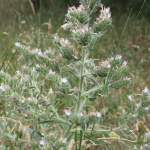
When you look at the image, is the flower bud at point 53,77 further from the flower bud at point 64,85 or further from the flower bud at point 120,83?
the flower bud at point 120,83

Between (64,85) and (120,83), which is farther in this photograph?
(120,83)

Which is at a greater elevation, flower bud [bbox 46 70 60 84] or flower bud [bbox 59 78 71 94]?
flower bud [bbox 46 70 60 84]

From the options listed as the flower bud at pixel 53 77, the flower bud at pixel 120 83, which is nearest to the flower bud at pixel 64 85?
the flower bud at pixel 53 77

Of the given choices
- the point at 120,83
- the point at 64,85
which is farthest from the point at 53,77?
the point at 120,83

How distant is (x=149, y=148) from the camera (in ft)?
4.99

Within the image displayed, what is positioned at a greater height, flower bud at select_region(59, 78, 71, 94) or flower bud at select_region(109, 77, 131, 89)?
flower bud at select_region(109, 77, 131, 89)

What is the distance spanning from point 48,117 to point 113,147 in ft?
3.20

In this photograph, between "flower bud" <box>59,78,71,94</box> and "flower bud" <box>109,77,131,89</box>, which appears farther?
"flower bud" <box>109,77,131,89</box>

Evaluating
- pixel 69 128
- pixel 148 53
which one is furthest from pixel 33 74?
pixel 148 53

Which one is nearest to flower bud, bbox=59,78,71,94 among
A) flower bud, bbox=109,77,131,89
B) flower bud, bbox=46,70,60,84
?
flower bud, bbox=46,70,60,84

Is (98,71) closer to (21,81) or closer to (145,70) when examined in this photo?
(21,81)

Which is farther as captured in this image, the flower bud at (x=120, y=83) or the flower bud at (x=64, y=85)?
the flower bud at (x=120, y=83)

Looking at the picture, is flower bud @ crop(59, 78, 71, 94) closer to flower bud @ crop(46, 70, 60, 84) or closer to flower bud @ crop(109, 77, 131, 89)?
flower bud @ crop(46, 70, 60, 84)

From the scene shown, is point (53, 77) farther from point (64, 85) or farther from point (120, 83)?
point (120, 83)
